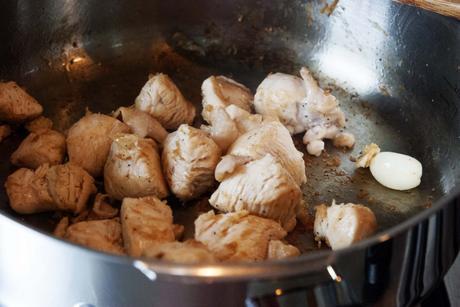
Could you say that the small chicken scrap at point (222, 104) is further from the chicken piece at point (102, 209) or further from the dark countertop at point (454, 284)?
the dark countertop at point (454, 284)

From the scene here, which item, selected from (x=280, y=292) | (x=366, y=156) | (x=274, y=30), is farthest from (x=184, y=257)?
(x=274, y=30)

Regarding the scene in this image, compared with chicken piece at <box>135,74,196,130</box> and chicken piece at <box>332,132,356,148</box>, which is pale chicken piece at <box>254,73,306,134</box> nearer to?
chicken piece at <box>332,132,356,148</box>

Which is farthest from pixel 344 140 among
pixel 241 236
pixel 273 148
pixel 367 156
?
pixel 241 236

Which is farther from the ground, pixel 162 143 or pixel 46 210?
pixel 162 143

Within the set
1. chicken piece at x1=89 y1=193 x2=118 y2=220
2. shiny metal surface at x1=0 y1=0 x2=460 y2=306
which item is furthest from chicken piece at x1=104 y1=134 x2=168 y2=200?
shiny metal surface at x1=0 y1=0 x2=460 y2=306

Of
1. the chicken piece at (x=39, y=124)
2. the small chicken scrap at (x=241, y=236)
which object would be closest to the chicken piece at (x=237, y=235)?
the small chicken scrap at (x=241, y=236)

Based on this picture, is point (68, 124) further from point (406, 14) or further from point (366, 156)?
point (406, 14)
